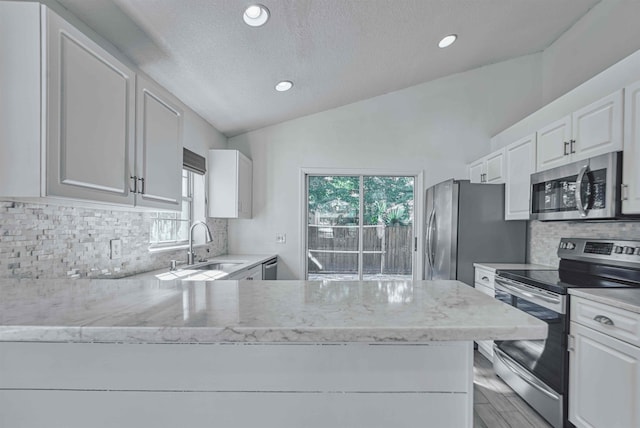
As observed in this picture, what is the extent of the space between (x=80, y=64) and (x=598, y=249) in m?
3.12

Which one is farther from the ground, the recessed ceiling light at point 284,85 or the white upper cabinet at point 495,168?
the recessed ceiling light at point 284,85

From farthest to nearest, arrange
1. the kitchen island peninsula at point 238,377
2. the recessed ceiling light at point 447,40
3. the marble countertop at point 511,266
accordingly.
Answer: the recessed ceiling light at point 447,40
the marble countertop at point 511,266
the kitchen island peninsula at point 238,377

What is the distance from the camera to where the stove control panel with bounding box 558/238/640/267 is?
6.50 feet

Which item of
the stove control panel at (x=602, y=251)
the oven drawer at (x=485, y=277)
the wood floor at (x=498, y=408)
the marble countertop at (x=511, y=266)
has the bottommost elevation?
the wood floor at (x=498, y=408)

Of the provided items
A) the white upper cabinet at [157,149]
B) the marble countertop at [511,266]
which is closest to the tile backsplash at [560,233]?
the marble countertop at [511,266]

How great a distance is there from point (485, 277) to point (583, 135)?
1.31 m

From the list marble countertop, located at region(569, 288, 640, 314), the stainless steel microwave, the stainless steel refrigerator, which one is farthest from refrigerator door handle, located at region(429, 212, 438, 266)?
marble countertop, located at region(569, 288, 640, 314)

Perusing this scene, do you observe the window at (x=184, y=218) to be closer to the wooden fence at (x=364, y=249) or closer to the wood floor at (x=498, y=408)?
the wooden fence at (x=364, y=249)

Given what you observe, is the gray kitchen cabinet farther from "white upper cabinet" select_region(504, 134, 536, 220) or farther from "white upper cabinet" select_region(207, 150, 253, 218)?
"white upper cabinet" select_region(504, 134, 536, 220)

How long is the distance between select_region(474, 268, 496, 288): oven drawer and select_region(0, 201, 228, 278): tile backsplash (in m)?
2.73

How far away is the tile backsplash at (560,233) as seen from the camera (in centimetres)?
218

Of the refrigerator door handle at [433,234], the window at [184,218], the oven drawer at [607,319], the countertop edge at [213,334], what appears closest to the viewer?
the countertop edge at [213,334]

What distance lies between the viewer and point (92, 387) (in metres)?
0.76

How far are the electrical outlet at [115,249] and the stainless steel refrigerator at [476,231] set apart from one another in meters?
2.70
